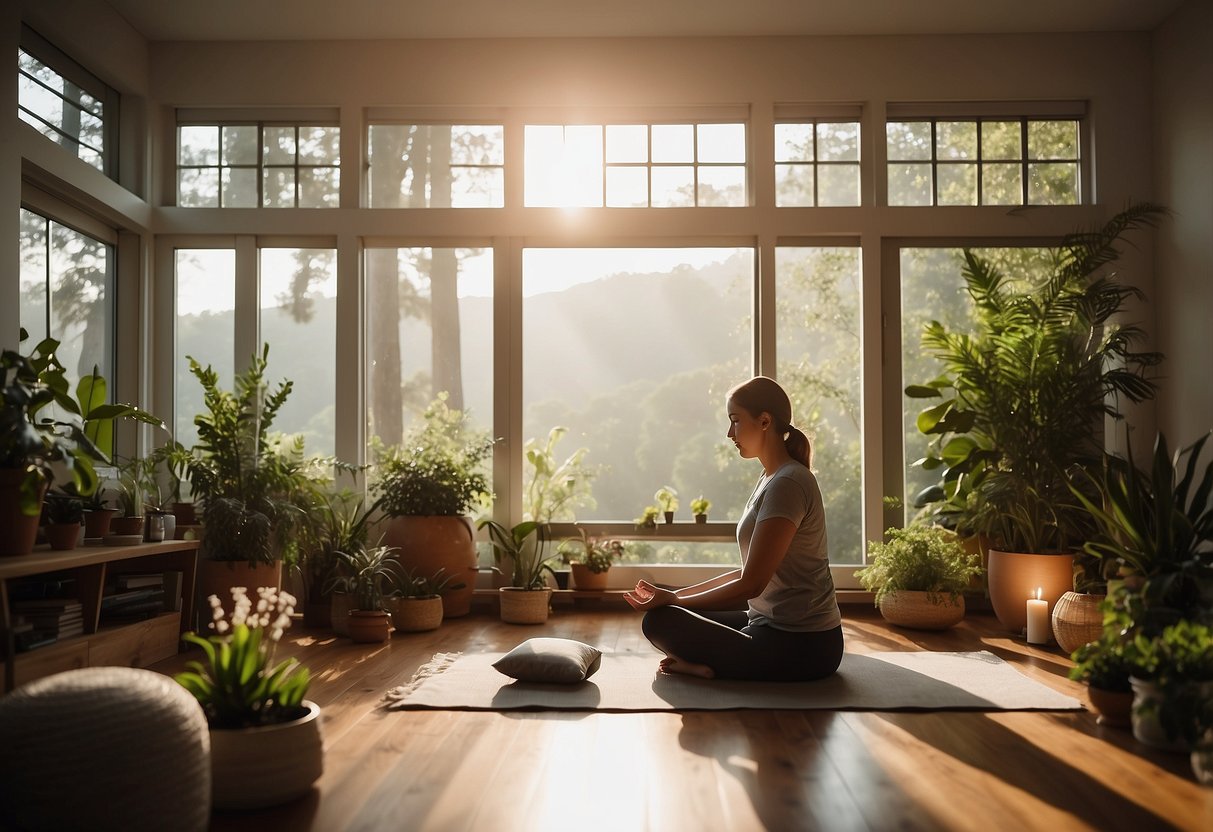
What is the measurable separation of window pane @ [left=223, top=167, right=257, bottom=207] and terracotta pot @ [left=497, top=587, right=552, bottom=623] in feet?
9.65

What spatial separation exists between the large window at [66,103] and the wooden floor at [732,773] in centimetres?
338

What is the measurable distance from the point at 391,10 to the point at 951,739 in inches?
187

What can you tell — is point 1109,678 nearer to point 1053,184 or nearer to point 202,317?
point 1053,184

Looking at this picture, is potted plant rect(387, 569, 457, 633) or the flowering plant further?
potted plant rect(387, 569, 457, 633)

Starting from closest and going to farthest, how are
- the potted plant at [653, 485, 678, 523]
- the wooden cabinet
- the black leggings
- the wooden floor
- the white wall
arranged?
the wooden floor
the wooden cabinet
the black leggings
the white wall
the potted plant at [653, 485, 678, 523]

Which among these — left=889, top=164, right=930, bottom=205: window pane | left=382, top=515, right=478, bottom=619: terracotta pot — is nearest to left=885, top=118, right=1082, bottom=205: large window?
left=889, top=164, right=930, bottom=205: window pane

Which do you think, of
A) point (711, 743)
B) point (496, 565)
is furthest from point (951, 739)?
point (496, 565)

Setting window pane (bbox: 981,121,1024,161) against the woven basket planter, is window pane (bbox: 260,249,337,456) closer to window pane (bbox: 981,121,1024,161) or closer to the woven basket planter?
the woven basket planter

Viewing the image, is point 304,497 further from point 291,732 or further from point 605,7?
point 605,7

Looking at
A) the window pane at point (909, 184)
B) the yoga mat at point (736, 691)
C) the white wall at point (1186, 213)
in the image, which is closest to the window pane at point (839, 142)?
the window pane at point (909, 184)

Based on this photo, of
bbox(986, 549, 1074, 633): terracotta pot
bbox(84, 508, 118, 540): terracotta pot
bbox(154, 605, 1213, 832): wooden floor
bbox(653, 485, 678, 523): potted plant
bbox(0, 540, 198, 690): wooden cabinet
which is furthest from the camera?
bbox(653, 485, 678, 523): potted plant

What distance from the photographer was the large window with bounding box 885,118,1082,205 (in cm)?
581

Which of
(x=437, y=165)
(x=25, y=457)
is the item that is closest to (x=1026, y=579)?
(x=437, y=165)

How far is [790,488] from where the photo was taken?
3.37 m
